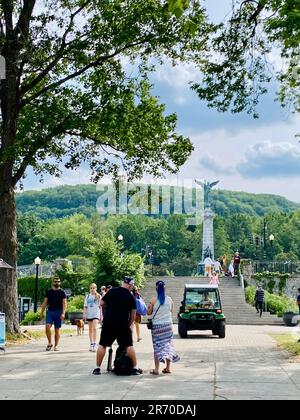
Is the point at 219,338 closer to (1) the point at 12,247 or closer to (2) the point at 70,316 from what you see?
(1) the point at 12,247

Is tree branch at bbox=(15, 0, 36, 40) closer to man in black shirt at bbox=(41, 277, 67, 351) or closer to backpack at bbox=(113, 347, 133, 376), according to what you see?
man in black shirt at bbox=(41, 277, 67, 351)

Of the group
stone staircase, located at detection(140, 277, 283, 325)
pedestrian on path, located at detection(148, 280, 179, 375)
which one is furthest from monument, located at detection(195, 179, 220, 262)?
pedestrian on path, located at detection(148, 280, 179, 375)

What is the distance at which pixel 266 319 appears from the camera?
128ft

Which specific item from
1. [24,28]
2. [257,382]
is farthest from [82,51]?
[257,382]

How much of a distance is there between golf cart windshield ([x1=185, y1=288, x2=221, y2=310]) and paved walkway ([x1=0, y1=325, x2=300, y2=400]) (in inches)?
270

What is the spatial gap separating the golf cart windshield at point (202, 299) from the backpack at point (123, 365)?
13.0m

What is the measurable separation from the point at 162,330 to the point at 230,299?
31793mm

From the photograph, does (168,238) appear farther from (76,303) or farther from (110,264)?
(76,303)

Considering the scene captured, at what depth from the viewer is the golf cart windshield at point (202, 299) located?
2578 centimetres

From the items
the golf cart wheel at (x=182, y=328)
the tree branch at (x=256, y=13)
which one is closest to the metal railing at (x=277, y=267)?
the golf cart wheel at (x=182, y=328)

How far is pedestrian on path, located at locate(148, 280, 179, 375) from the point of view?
12797 millimetres

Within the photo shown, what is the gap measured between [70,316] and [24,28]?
59.2 feet

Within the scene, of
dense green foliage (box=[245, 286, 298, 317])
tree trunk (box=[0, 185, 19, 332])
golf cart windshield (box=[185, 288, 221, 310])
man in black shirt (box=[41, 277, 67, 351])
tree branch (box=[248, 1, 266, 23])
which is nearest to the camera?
man in black shirt (box=[41, 277, 67, 351])

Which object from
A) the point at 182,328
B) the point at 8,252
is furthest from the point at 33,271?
the point at 8,252
